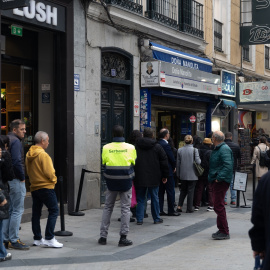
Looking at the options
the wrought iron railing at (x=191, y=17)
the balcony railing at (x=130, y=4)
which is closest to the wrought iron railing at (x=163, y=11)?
the wrought iron railing at (x=191, y=17)

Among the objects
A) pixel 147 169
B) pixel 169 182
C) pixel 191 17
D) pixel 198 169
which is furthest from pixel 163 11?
pixel 147 169

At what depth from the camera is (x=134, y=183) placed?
9883mm

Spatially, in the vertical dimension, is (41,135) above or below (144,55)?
below

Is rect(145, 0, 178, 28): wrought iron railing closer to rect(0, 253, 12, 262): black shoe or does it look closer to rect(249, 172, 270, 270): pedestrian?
rect(0, 253, 12, 262): black shoe

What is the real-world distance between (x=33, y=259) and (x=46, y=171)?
4.14 ft

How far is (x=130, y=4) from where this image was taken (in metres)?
13.4

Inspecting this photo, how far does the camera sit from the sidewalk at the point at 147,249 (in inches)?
273

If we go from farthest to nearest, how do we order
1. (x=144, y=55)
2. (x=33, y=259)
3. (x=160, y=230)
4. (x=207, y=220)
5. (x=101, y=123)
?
(x=144, y=55), (x=101, y=123), (x=207, y=220), (x=160, y=230), (x=33, y=259)

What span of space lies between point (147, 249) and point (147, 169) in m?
2.16

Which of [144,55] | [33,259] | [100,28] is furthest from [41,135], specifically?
[144,55]

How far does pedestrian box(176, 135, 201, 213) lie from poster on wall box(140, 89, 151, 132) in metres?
2.59

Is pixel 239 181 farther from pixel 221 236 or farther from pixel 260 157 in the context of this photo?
pixel 221 236

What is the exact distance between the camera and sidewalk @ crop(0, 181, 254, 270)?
6926mm

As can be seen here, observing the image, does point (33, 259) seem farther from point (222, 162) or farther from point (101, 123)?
point (101, 123)
